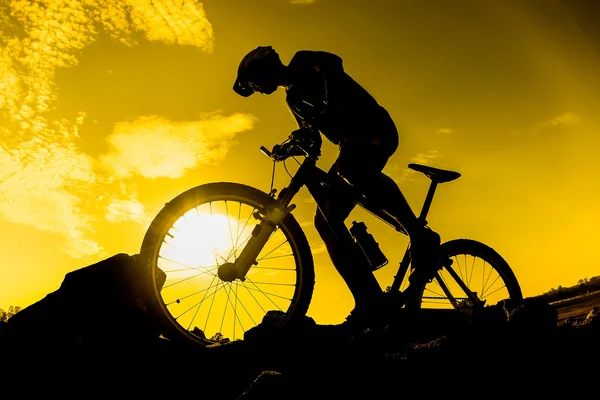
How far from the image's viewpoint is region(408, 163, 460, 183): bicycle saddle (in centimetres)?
499

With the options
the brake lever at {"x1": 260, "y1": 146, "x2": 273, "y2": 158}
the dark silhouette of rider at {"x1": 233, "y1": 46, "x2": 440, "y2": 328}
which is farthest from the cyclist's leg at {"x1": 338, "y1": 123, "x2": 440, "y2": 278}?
the brake lever at {"x1": 260, "y1": 146, "x2": 273, "y2": 158}

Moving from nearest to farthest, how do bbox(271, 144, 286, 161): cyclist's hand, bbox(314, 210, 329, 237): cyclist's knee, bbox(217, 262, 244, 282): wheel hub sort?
bbox(217, 262, 244, 282): wheel hub → bbox(271, 144, 286, 161): cyclist's hand → bbox(314, 210, 329, 237): cyclist's knee

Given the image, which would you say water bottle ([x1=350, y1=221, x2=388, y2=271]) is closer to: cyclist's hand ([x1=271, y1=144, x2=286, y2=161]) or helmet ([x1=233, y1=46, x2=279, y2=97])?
cyclist's hand ([x1=271, y1=144, x2=286, y2=161])

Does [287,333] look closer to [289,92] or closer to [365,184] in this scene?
[365,184]

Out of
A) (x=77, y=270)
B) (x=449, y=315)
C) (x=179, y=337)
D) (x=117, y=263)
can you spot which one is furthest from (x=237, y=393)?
(x=449, y=315)

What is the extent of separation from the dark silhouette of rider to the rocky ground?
66cm

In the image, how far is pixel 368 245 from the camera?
4523 mm

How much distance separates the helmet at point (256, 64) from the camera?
4.55 m

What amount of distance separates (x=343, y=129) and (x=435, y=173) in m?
1.19

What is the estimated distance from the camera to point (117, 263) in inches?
159

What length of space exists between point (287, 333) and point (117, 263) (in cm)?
159

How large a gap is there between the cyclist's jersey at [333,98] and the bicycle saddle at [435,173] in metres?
0.64

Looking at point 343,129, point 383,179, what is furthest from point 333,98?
point 383,179

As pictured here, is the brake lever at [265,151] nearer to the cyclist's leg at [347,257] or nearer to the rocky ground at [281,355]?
the cyclist's leg at [347,257]
